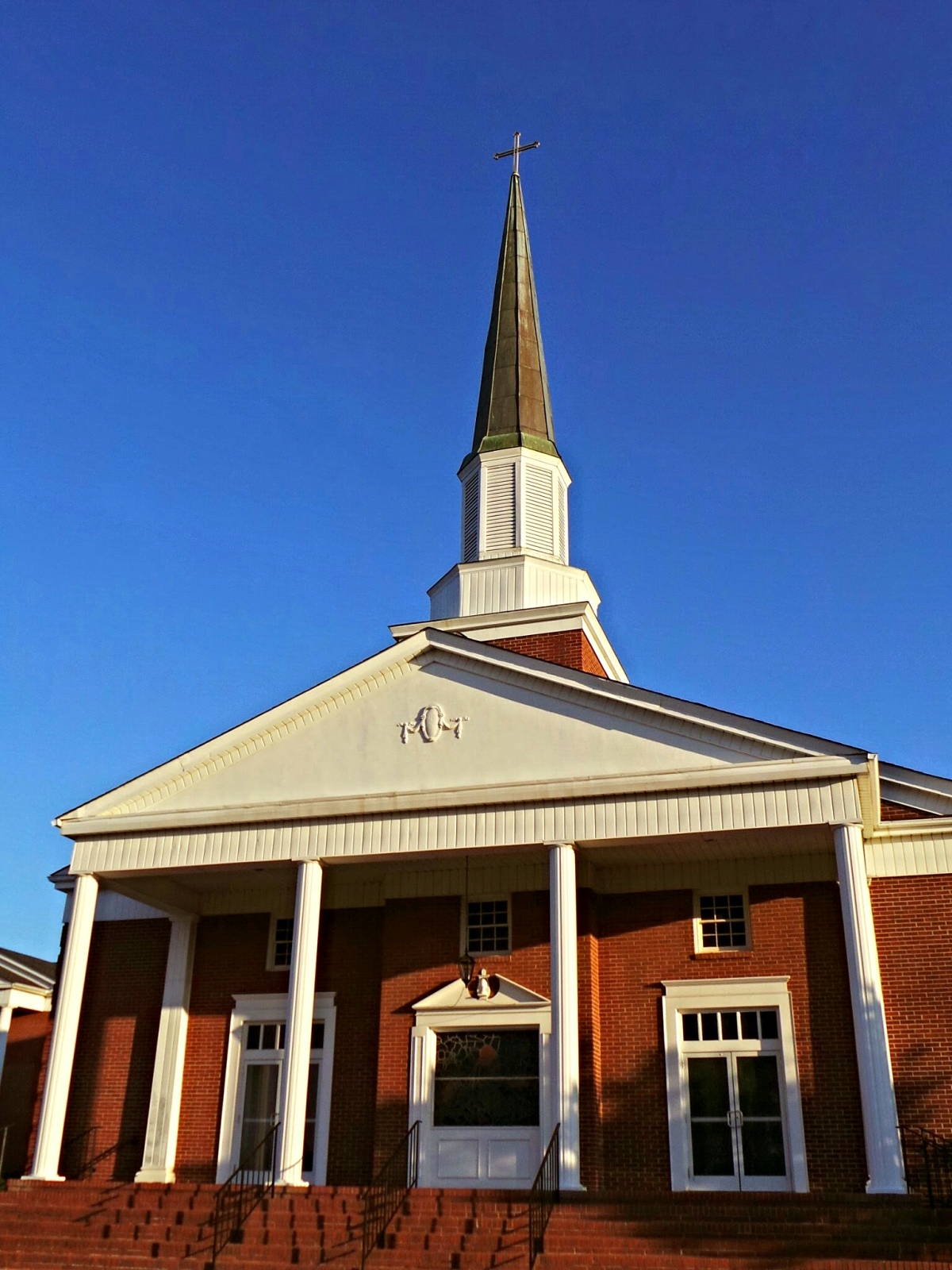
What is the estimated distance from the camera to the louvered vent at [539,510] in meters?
26.2

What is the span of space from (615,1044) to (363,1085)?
4.29m

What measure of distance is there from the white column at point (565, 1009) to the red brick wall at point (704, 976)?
2.26m

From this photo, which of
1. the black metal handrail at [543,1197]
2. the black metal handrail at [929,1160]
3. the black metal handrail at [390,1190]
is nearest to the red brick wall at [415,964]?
the black metal handrail at [390,1190]

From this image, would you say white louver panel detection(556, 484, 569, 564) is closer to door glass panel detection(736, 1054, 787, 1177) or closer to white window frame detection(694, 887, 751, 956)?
white window frame detection(694, 887, 751, 956)

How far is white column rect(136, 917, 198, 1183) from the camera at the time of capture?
21.8 metres

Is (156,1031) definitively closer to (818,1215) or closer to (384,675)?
(384,675)

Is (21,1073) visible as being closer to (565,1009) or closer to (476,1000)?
(476,1000)

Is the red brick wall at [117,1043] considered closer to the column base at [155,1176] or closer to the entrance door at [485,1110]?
the column base at [155,1176]

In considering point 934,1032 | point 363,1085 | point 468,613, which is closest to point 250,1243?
point 363,1085

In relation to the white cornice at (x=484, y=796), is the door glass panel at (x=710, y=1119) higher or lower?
lower

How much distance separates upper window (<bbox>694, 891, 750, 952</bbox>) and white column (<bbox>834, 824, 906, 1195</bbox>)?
3.25m

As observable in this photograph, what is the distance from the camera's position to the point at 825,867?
790 inches

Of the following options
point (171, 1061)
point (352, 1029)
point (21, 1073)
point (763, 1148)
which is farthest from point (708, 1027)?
point (21, 1073)

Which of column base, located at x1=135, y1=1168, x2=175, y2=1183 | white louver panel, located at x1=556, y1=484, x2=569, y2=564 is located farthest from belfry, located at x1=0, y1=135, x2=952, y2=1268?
white louver panel, located at x1=556, y1=484, x2=569, y2=564
